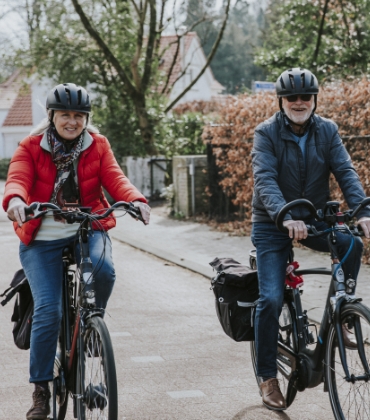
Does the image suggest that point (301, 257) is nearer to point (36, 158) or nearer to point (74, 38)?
point (36, 158)

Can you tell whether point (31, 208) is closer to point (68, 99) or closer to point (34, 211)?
point (34, 211)

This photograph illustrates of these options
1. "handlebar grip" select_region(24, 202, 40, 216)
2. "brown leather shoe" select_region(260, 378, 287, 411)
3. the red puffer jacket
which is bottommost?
"brown leather shoe" select_region(260, 378, 287, 411)

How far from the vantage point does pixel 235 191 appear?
1363 cm

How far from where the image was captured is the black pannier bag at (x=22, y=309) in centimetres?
438

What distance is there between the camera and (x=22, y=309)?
4.44 m

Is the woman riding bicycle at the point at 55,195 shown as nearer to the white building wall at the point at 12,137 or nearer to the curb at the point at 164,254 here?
the curb at the point at 164,254

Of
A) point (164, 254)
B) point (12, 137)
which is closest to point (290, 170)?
point (164, 254)

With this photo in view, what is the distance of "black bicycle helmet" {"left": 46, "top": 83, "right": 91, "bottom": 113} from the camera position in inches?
165

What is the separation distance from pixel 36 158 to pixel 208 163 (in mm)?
10202

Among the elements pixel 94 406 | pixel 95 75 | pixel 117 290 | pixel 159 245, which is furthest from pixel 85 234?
pixel 95 75

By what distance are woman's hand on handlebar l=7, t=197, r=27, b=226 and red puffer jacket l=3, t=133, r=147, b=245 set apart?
20 cm

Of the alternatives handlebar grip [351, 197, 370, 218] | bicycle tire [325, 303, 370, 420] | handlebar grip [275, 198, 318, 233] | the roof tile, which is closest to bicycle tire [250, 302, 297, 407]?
bicycle tire [325, 303, 370, 420]

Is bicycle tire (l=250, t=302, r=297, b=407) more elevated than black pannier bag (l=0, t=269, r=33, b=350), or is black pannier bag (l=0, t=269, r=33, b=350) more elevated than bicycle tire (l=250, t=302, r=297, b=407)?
black pannier bag (l=0, t=269, r=33, b=350)

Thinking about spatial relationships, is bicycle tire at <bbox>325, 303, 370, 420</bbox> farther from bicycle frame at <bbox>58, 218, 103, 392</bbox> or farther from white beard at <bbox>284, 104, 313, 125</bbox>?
bicycle frame at <bbox>58, 218, 103, 392</bbox>
